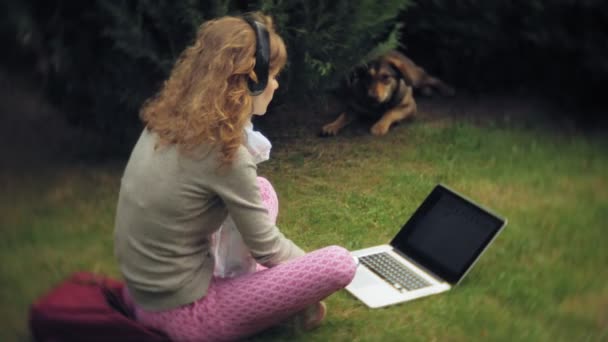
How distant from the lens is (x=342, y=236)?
4484 mm

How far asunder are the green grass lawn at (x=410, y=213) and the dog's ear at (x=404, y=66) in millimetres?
556

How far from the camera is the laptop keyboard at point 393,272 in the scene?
12.6ft

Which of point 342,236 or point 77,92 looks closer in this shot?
point 342,236

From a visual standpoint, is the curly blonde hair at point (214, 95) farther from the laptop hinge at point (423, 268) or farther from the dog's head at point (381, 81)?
the dog's head at point (381, 81)

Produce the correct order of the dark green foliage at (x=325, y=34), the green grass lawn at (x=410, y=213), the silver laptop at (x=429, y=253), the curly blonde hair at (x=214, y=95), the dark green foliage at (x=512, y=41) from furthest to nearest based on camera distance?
the dark green foliage at (x=512, y=41)
the dark green foliage at (x=325, y=34)
the silver laptop at (x=429, y=253)
the green grass lawn at (x=410, y=213)
the curly blonde hair at (x=214, y=95)

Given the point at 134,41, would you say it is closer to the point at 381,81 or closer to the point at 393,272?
the point at 381,81

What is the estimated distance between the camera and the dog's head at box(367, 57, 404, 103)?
20.0 feet

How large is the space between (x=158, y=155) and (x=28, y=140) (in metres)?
3.25

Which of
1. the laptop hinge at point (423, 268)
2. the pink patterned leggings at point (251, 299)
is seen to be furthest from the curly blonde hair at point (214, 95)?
the laptop hinge at point (423, 268)

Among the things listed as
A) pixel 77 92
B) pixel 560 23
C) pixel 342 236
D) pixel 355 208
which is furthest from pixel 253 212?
pixel 560 23

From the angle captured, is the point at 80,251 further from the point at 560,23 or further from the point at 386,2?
the point at 560,23

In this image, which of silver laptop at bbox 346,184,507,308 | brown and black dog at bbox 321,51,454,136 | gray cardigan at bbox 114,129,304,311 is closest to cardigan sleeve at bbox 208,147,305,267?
gray cardigan at bbox 114,129,304,311

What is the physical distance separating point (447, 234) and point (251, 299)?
3.93 feet

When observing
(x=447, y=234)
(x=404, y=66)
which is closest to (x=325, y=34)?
(x=404, y=66)
